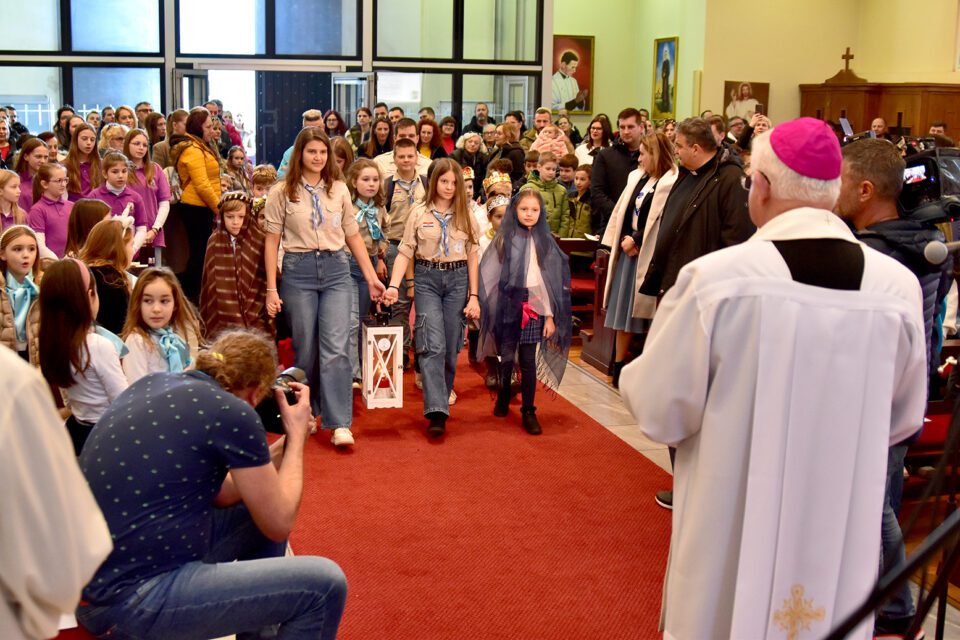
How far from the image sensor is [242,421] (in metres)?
2.83

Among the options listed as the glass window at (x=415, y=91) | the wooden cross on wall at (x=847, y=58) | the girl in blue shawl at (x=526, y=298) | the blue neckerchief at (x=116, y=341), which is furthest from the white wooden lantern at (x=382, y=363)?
the wooden cross on wall at (x=847, y=58)

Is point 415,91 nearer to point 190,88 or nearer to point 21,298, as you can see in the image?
point 190,88

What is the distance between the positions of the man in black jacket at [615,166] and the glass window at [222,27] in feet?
32.0

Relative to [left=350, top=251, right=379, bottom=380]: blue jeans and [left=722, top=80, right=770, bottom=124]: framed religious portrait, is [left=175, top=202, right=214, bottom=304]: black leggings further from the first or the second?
[left=722, top=80, right=770, bottom=124]: framed religious portrait

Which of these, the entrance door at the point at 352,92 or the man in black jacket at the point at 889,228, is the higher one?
the entrance door at the point at 352,92

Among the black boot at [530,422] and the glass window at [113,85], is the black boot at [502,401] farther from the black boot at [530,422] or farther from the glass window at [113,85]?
the glass window at [113,85]

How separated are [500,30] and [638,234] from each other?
11.9 meters

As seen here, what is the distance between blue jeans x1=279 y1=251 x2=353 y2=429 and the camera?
5863 mm

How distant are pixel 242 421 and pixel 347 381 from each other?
125 inches

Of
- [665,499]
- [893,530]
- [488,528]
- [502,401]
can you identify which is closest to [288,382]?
[488,528]

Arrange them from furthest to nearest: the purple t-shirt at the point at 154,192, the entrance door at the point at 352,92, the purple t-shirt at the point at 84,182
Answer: the entrance door at the point at 352,92 < the purple t-shirt at the point at 154,192 < the purple t-shirt at the point at 84,182

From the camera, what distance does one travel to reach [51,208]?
282 inches

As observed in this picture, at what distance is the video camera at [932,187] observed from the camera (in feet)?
11.5

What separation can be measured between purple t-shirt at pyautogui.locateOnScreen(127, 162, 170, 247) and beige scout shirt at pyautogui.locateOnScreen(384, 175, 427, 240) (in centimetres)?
225
